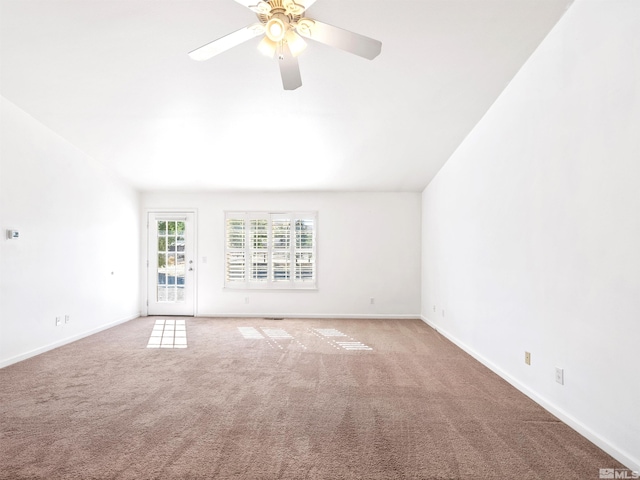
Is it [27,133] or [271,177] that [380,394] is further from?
[27,133]

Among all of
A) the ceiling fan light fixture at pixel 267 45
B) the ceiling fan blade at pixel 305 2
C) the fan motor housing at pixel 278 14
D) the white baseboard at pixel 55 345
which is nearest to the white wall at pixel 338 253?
the white baseboard at pixel 55 345

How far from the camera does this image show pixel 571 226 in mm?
2828

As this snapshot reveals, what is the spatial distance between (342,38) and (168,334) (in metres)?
4.95

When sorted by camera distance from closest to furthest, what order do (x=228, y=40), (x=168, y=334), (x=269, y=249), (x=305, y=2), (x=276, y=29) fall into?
(x=305, y=2) → (x=276, y=29) → (x=228, y=40) → (x=168, y=334) → (x=269, y=249)

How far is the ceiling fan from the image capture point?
2.35 meters

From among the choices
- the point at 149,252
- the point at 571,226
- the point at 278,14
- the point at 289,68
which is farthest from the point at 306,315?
the point at 278,14

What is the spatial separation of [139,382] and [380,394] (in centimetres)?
222

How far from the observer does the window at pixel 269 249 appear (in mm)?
7496

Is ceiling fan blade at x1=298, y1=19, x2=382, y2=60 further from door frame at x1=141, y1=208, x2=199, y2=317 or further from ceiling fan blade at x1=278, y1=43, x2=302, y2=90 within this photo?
door frame at x1=141, y1=208, x2=199, y2=317

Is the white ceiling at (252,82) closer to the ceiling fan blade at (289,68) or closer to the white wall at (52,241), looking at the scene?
the white wall at (52,241)

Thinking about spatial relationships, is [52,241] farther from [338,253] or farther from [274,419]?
[338,253]

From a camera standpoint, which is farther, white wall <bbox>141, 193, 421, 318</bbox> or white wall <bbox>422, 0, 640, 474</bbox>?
white wall <bbox>141, 193, 421, 318</bbox>

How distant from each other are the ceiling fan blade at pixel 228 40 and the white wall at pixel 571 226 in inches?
85.5

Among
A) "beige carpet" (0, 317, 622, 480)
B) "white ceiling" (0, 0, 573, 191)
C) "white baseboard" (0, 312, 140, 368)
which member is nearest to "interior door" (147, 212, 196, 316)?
"white baseboard" (0, 312, 140, 368)
